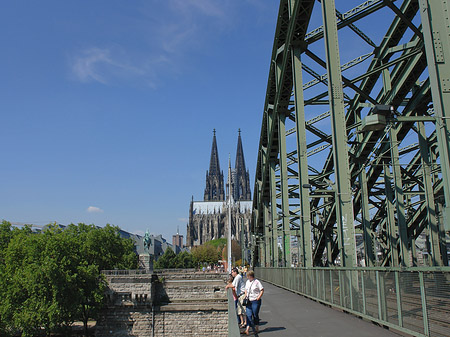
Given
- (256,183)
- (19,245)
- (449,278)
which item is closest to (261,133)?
(256,183)

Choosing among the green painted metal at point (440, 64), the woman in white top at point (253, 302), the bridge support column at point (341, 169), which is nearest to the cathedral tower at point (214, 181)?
the bridge support column at point (341, 169)

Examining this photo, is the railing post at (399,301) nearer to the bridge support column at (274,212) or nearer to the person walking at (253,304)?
the person walking at (253,304)

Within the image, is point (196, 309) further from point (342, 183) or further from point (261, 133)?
point (342, 183)

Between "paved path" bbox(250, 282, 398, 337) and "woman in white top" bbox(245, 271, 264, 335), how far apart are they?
29 cm

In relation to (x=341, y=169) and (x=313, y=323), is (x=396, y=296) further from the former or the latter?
(x=341, y=169)

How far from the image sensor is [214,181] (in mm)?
191000

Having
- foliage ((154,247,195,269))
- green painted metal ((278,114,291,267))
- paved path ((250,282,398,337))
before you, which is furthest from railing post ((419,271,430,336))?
foliage ((154,247,195,269))

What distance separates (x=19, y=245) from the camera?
144 feet

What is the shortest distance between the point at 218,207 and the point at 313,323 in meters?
169

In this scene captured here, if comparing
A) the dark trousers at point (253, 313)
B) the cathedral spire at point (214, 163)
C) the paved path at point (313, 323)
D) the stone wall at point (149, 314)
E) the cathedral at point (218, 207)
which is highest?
the cathedral spire at point (214, 163)

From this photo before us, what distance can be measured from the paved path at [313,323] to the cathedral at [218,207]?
483 feet

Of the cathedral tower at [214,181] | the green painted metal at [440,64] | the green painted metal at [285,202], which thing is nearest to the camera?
the green painted metal at [440,64]

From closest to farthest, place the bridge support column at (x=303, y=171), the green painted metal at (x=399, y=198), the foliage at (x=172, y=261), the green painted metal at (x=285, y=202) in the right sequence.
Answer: the green painted metal at (x=399, y=198) < the bridge support column at (x=303, y=171) < the green painted metal at (x=285, y=202) < the foliage at (x=172, y=261)

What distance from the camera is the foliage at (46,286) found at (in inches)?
1485
